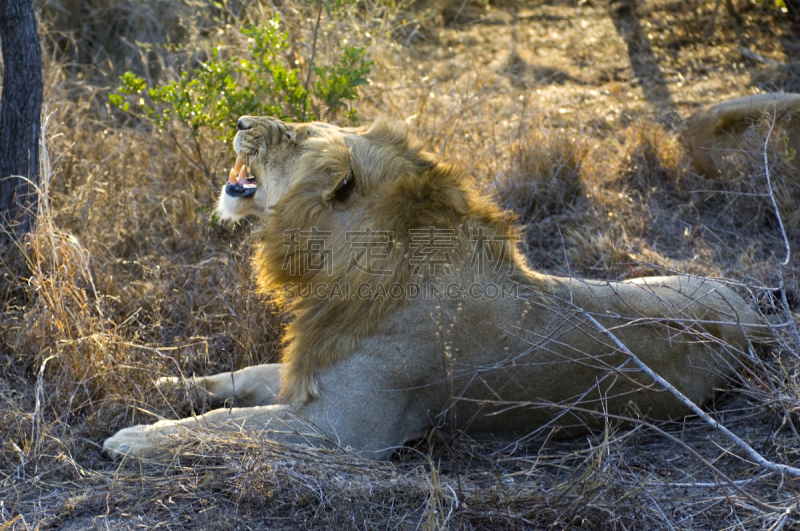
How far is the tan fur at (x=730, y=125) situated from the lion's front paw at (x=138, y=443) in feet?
14.9

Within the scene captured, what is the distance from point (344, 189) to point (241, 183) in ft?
2.30

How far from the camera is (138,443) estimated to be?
3.20 m

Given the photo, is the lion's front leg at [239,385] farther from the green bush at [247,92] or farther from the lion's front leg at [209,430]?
the green bush at [247,92]

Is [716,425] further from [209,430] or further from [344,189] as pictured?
[209,430]

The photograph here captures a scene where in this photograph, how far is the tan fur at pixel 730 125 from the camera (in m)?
5.80

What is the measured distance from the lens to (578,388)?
325 cm

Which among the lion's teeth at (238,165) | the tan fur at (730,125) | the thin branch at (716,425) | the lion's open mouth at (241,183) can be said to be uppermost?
the lion's teeth at (238,165)

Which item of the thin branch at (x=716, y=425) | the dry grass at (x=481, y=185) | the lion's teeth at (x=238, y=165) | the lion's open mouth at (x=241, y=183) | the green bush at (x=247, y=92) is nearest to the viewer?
the thin branch at (x=716, y=425)

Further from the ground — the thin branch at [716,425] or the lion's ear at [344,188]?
the lion's ear at [344,188]

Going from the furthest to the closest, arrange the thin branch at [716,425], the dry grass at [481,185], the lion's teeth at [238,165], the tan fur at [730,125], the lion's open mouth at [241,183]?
the tan fur at [730,125], the lion's teeth at [238,165], the lion's open mouth at [241,183], the dry grass at [481,185], the thin branch at [716,425]

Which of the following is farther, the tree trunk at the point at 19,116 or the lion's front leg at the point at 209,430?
the tree trunk at the point at 19,116

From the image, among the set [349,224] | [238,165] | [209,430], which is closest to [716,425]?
[349,224]

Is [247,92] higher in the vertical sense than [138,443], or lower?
higher

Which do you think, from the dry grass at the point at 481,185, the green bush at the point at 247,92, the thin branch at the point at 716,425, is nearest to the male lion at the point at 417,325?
the dry grass at the point at 481,185
